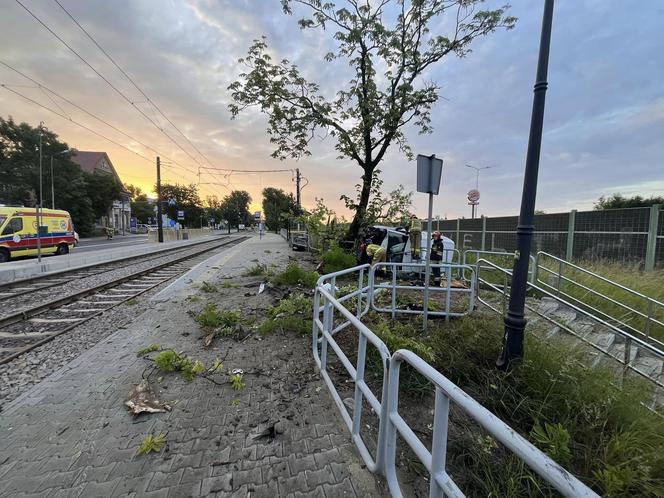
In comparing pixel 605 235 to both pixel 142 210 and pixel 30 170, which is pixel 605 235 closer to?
pixel 30 170

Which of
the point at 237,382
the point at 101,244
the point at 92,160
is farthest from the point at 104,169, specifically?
the point at 237,382

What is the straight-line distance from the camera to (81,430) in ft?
9.28

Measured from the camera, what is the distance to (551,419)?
2.98 m

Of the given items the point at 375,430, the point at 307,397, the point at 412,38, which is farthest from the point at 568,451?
the point at 412,38

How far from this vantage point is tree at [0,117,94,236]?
125 ft

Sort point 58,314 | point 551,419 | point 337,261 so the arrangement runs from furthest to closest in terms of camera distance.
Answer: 1. point 337,261
2. point 58,314
3. point 551,419

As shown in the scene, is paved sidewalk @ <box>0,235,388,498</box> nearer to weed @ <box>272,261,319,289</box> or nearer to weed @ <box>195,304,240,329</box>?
weed @ <box>195,304,240,329</box>

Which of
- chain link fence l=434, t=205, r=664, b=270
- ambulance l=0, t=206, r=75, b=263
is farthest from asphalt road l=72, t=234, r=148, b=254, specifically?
chain link fence l=434, t=205, r=664, b=270

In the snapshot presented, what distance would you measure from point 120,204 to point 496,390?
7658 centimetres

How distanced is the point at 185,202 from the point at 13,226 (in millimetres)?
53401

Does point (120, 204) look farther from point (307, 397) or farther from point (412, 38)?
point (307, 397)

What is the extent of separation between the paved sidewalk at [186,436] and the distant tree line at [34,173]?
46498 millimetres

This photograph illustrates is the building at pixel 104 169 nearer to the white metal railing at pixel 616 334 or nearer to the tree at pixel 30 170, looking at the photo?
the tree at pixel 30 170

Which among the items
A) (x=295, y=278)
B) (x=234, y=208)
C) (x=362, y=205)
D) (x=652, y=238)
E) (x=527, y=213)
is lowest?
(x=295, y=278)
